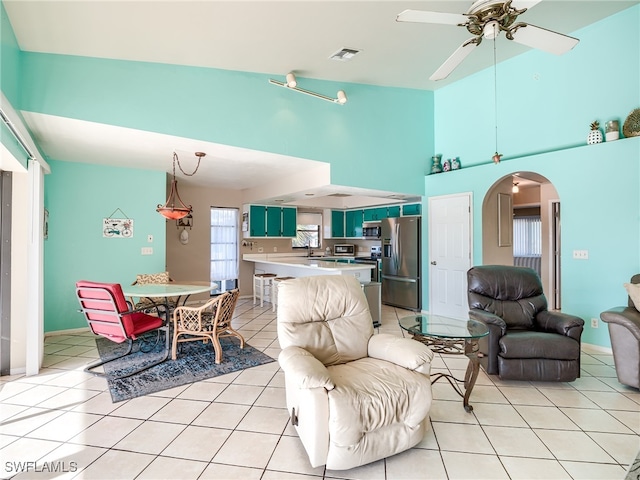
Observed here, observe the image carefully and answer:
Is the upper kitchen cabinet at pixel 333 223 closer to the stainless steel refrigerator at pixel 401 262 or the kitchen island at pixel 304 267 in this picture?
the kitchen island at pixel 304 267

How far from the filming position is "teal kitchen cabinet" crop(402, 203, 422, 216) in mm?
6090

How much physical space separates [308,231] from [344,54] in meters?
4.87

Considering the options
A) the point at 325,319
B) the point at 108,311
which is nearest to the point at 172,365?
the point at 108,311

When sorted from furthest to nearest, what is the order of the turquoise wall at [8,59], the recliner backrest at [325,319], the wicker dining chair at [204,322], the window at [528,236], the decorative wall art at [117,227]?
the window at [528,236] → the decorative wall art at [117,227] → the wicker dining chair at [204,322] → the turquoise wall at [8,59] → the recliner backrest at [325,319]

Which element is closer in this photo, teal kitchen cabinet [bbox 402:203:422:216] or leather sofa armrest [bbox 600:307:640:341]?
leather sofa armrest [bbox 600:307:640:341]

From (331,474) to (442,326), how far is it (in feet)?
4.44

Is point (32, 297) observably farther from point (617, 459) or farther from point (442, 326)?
point (617, 459)

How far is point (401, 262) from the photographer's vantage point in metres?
6.20

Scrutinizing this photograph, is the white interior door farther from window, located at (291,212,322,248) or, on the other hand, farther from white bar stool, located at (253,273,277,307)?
window, located at (291,212,322,248)

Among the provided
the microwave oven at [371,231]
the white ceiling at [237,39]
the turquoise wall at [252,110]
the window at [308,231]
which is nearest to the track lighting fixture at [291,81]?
the white ceiling at [237,39]

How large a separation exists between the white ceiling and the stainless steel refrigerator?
2.65 m

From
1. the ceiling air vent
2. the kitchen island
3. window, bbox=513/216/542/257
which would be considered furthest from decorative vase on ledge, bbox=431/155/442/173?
window, bbox=513/216/542/257

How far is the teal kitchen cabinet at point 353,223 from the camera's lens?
7820 millimetres

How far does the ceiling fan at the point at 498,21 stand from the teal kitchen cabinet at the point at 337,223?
5.72 metres
